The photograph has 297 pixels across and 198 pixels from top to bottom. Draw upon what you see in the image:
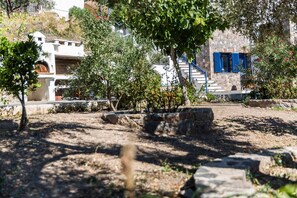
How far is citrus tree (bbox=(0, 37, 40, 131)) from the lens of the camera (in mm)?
7242

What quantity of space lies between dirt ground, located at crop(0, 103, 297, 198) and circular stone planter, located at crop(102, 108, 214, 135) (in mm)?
223

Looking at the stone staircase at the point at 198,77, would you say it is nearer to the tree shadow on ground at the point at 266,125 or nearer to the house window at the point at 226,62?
the house window at the point at 226,62

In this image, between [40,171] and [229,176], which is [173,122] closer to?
[40,171]

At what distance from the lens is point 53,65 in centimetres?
2550

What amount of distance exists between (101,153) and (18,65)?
2.91 metres

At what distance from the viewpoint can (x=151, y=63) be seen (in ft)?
44.1

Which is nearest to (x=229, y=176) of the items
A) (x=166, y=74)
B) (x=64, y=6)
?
(x=166, y=74)

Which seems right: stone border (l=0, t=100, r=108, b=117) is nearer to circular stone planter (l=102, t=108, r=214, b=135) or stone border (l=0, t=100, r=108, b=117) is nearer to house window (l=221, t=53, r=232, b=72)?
circular stone planter (l=102, t=108, r=214, b=135)

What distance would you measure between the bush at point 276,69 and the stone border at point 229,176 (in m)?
8.97

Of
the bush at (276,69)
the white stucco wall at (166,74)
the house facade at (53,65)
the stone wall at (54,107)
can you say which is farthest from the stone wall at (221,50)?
the stone wall at (54,107)

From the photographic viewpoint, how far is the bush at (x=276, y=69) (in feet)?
45.9

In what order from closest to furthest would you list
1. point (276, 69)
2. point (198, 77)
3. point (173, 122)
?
point (173, 122), point (276, 69), point (198, 77)

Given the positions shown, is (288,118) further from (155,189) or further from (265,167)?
(155,189)

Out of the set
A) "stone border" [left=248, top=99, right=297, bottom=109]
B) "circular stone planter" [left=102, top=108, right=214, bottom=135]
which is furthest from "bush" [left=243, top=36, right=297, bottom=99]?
"circular stone planter" [left=102, top=108, right=214, bottom=135]
